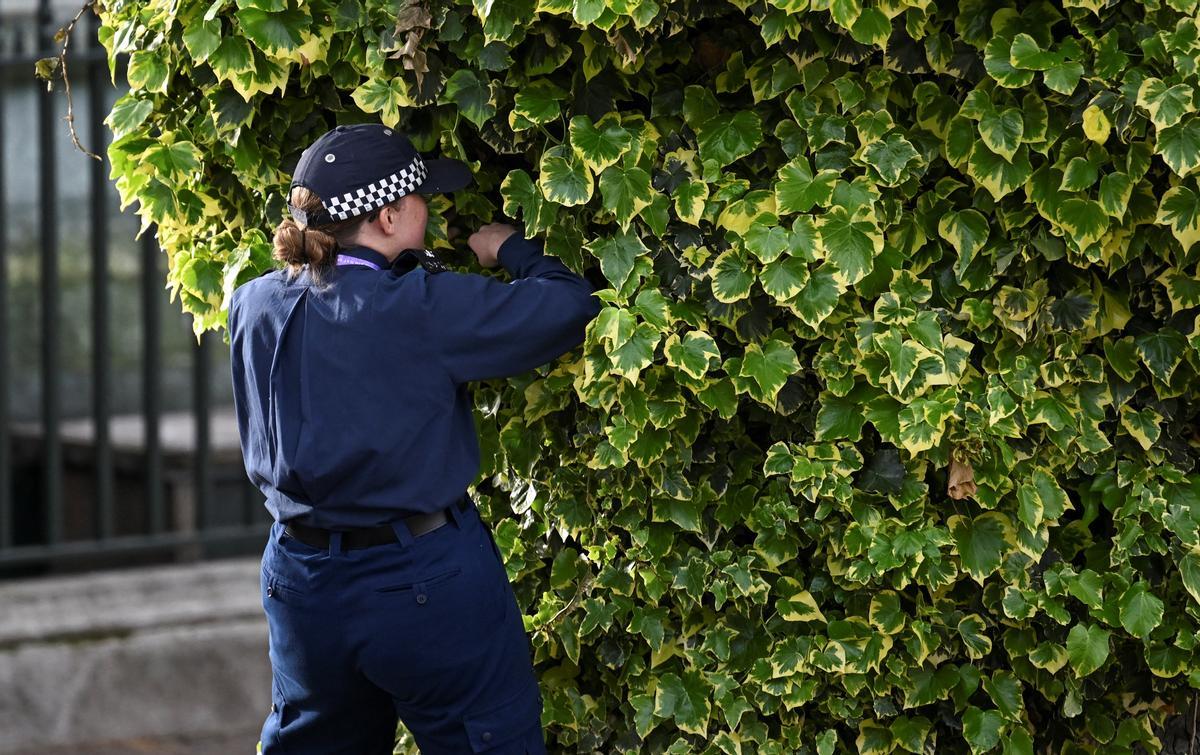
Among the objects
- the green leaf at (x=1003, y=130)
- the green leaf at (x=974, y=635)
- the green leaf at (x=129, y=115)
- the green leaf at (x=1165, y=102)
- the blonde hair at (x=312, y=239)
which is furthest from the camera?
the green leaf at (x=129, y=115)

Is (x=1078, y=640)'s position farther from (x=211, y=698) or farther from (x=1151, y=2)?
(x=211, y=698)

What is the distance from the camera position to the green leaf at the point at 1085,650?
2.64 m

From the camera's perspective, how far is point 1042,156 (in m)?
2.56

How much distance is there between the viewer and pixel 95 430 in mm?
4867

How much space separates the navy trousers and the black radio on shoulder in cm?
43

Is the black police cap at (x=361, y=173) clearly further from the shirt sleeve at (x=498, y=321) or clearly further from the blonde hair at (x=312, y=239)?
the shirt sleeve at (x=498, y=321)

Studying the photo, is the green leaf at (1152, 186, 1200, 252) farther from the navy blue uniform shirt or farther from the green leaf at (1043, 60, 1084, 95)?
the navy blue uniform shirt

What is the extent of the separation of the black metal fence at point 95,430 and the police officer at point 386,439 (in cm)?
237

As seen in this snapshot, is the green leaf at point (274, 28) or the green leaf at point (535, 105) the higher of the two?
the green leaf at point (274, 28)

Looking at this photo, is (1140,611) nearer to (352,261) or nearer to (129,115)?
(352,261)

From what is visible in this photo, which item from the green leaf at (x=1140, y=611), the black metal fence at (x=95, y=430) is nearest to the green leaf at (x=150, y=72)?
the green leaf at (x=1140, y=611)

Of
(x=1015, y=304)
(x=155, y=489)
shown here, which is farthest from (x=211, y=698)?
(x=1015, y=304)

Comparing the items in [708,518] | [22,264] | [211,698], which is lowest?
[211,698]

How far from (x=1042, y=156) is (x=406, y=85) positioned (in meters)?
1.08
